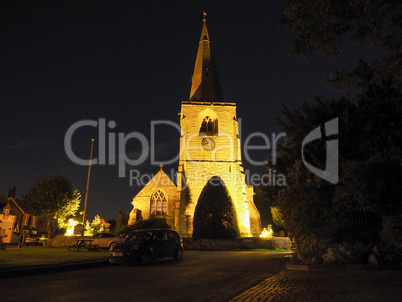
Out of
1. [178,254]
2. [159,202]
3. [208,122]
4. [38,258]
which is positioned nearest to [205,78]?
[208,122]

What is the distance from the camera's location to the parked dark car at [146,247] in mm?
12902

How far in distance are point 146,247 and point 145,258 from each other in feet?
1.49

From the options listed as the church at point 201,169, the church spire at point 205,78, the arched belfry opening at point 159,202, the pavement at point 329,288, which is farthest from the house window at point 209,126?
the pavement at point 329,288

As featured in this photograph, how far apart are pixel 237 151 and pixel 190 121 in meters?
7.14

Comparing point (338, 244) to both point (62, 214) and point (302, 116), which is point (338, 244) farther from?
point (62, 214)

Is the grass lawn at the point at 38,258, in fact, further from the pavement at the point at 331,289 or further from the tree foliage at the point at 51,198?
the tree foliage at the point at 51,198

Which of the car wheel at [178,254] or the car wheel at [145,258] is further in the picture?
the car wheel at [178,254]

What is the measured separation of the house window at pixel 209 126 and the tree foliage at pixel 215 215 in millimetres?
9343

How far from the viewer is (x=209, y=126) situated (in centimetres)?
4056

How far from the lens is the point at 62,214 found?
3503 centimetres

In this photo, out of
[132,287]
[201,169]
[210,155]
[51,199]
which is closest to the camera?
[132,287]

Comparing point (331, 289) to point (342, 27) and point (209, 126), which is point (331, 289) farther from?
point (209, 126)

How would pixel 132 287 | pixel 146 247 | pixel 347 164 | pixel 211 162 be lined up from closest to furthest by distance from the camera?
pixel 132 287, pixel 347 164, pixel 146 247, pixel 211 162

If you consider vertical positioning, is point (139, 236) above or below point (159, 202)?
below
